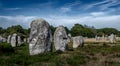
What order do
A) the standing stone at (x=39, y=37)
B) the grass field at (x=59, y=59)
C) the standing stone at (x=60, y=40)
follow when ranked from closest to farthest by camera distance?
1. the grass field at (x=59, y=59)
2. the standing stone at (x=39, y=37)
3. the standing stone at (x=60, y=40)

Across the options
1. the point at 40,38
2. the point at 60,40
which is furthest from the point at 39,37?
the point at 60,40

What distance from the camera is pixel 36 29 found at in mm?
24641

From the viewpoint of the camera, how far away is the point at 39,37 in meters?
24.3

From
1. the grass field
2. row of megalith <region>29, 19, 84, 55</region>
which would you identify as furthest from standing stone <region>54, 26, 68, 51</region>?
the grass field

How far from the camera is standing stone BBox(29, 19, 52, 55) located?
2400 centimetres

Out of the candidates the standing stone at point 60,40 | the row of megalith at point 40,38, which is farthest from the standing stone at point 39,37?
the standing stone at point 60,40

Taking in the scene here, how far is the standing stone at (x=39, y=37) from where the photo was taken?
78.7 feet

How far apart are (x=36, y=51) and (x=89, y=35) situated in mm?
95475

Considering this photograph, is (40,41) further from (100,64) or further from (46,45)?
(100,64)

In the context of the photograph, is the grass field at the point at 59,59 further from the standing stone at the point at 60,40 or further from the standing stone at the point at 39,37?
the standing stone at the point at 60,40

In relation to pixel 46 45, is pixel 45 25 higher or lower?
higher

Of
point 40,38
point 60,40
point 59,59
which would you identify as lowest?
point 59,59

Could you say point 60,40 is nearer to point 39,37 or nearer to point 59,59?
point 39,37

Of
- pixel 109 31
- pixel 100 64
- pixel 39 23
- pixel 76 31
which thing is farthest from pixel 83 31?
pixel 100 64
